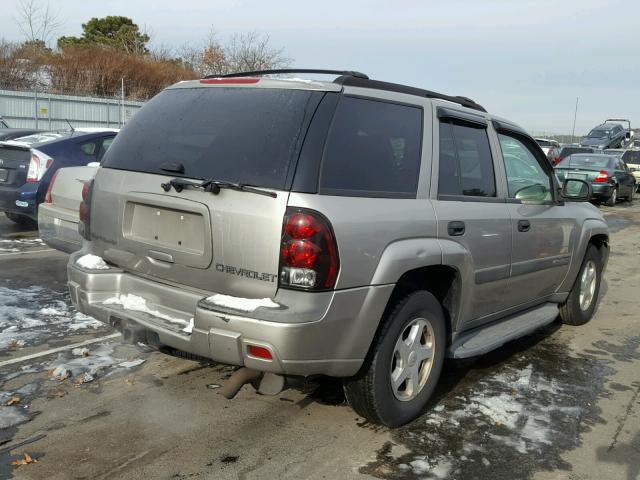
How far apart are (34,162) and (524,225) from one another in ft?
23.6

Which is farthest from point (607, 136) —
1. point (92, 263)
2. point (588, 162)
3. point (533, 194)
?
point (92, 263)

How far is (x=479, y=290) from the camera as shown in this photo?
4203mm

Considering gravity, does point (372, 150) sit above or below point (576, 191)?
above

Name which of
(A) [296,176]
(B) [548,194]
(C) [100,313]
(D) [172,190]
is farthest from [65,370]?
(B) [548,194]

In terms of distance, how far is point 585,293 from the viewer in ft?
20.4

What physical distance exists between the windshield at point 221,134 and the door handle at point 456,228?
1.13m

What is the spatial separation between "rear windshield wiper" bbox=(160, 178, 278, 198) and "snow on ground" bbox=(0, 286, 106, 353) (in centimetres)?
228

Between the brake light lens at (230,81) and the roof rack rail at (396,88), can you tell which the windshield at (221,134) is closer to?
the brake light lens at (230,81)

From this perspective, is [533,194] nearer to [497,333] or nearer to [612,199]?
[497,333]

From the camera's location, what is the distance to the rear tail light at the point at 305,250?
3039 millimetres

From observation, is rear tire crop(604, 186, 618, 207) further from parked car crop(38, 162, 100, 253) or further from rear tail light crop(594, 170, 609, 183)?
parked car crop(38, 162, 100, 253)

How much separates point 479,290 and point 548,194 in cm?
147

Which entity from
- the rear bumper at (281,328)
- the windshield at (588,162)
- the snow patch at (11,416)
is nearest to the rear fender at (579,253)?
the rear bumper at (281,328)

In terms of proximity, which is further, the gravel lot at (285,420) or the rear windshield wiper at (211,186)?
the gravel lot at (285,420)
